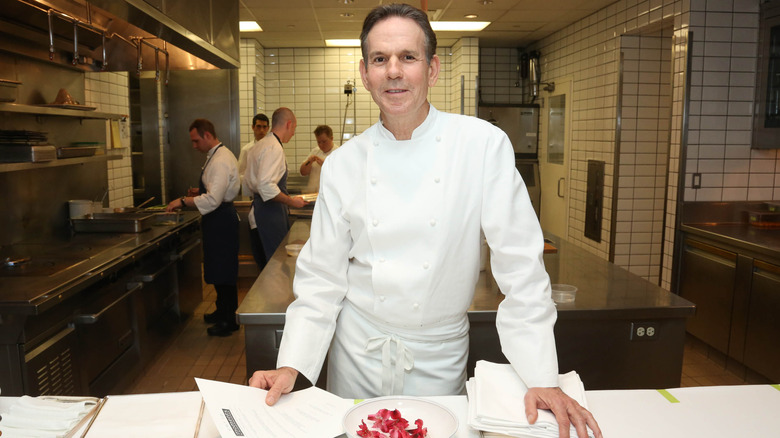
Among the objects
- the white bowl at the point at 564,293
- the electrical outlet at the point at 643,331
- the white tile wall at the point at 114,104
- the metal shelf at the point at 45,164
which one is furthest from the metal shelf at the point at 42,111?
the electrical outlet at the point at 643,331

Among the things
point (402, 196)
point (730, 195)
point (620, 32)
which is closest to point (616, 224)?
point (730, 195)

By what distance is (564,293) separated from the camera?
6.88 feet

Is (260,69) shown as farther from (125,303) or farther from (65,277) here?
(65,277)

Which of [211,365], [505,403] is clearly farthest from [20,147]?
[505,403]

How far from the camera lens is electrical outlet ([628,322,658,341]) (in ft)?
6.88

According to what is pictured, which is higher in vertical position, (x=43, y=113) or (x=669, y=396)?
(x=43, y=113)

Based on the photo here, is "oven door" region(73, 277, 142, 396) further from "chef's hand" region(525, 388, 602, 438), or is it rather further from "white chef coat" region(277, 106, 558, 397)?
"chef's hand" region(525, 388, 602, 438)

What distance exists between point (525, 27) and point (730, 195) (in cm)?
306

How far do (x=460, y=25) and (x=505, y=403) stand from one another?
5630 millimetres

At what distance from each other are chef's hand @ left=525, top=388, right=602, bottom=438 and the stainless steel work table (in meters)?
0.82

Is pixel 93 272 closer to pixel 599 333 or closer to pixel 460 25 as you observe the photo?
pixel 599 333

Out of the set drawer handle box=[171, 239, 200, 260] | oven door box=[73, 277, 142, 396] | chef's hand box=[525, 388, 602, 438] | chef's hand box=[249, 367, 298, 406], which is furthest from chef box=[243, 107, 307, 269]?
chef's hand box=[525, 388, 602, 438]

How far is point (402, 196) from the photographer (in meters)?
1.44

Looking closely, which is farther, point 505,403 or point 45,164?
point 45,164
